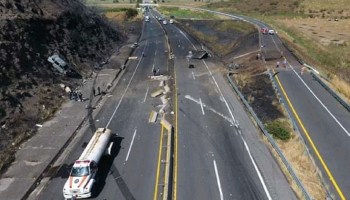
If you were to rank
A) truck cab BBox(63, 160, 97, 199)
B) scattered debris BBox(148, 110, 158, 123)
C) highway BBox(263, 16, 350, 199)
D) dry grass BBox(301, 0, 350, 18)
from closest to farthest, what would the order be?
1. truck cab BBox(63, 160, 97, 199)
2. highway BBox(263, 16, 350, 199)
3. scattered debris BBox(148, 110, 158, 123)
4. dry grass BBox(301, 0, 350, 18)

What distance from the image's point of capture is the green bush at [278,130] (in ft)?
123

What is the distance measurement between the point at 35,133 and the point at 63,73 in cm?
1865

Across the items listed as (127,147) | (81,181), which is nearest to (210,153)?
(127,147)

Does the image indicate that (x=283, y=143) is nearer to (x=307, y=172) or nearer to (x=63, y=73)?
(x=307, y=172)

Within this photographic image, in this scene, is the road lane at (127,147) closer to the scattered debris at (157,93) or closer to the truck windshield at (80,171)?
the scattered debris at (157,93)

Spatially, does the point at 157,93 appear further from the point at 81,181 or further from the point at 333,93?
the point at 81,181

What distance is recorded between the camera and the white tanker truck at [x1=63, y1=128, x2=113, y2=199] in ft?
94.2

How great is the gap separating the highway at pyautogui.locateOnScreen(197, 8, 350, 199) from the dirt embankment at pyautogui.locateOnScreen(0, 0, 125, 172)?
91.1ft

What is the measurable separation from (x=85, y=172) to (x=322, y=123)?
79.5 feet

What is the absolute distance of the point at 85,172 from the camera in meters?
30.1

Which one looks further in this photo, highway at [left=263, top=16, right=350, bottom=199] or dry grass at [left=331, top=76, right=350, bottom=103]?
dry grass at [left=331, top=76, right=350, bottom=103]

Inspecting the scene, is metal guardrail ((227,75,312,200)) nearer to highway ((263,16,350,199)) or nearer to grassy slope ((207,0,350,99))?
highway ((263,16,350,199))

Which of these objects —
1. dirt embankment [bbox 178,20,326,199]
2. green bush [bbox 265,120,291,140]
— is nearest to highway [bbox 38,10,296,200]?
green bush [bbox 265,120,291,140]

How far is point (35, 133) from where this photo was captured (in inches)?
1650
